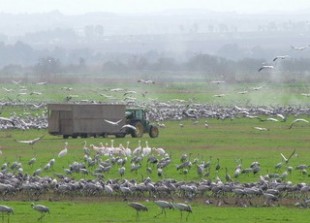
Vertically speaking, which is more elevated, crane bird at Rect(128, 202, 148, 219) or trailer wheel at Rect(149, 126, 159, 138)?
crane bird at Rect(128, 202, 148, 219)

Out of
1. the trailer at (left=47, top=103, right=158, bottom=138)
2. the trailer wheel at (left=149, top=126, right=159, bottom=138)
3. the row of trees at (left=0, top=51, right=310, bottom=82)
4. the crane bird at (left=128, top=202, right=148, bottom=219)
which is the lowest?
the row of trees at (left=0, top=51, right=310, bottom=82)

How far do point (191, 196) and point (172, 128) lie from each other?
37118 mm

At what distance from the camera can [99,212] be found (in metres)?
27.3

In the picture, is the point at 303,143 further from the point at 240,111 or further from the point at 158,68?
the point at 158,68

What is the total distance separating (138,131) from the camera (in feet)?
191

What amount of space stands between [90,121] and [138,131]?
9.69ft

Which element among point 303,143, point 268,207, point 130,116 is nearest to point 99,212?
point 268,207

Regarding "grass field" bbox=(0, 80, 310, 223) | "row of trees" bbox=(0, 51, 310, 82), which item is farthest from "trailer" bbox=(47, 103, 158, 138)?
"row of trees" bbox=(0, 51, 310, 82)

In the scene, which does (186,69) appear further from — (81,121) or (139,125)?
(81,121)

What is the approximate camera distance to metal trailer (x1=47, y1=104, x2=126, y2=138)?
185ft

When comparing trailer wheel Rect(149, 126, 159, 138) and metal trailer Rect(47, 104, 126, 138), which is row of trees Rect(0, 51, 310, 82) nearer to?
trailer wheel Rect(149, 126, 159, 138)

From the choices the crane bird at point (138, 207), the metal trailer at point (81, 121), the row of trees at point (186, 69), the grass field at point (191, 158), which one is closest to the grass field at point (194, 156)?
the grass field at point (191, 158)

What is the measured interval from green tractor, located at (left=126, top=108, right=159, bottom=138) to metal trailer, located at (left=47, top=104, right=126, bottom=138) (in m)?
0.93

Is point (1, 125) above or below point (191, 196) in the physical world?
below
